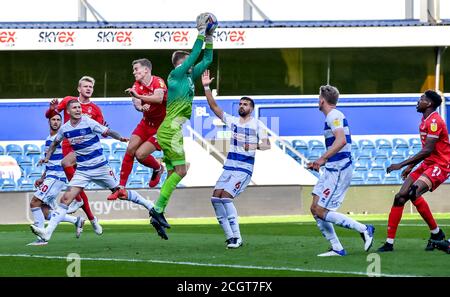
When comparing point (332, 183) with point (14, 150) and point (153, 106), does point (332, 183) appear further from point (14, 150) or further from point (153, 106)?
point (14, 150)

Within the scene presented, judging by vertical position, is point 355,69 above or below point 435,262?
above

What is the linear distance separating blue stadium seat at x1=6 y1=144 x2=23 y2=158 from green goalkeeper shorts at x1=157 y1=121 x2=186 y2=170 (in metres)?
14.3

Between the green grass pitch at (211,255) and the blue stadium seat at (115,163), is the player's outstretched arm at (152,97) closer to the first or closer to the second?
the green grass pitch at (211,255)

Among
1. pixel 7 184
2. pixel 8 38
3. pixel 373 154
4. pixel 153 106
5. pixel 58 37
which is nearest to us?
pixel 153 106

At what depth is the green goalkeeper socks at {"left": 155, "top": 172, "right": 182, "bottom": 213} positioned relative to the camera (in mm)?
14844

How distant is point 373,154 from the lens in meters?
30.3

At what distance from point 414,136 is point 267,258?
18372 millimetres

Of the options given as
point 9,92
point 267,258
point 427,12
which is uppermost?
point 427,12

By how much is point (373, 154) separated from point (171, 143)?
623 inches

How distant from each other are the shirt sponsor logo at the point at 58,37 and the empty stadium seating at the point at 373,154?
6.89m

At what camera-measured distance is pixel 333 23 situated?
3325 centimetres

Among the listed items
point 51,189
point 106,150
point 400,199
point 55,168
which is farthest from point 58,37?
point 400,199
